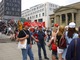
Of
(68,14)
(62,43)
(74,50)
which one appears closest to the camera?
(74,50)

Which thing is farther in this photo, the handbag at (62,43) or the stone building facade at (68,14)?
the stone building facade at (68,14)

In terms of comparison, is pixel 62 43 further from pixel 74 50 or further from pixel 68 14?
pixel 68 14

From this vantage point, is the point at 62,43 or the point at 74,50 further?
the point at 62,43

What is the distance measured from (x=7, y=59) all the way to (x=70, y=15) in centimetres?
6482

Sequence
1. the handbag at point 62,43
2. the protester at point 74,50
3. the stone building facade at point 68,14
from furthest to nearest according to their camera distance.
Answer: the stone building facade at point 68,14, the handbag at point 62,43, the protester at point 74,50

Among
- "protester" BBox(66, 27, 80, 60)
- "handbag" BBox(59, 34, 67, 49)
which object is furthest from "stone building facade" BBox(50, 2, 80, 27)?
"protester" BBox(66, 27, 80, 60)

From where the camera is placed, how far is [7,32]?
30.0 meters

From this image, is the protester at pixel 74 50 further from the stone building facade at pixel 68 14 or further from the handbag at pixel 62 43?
the stone building facade at pixel 68 14

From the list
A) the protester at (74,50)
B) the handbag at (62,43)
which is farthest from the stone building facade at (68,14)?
the protester at (74,50)

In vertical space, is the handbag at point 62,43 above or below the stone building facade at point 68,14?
below

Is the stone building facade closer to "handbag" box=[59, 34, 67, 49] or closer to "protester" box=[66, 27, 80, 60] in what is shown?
"handbag" box=[59, 34, 67, 49]

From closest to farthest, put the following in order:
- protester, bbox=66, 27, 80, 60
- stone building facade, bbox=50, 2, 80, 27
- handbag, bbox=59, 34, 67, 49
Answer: protester, bbox=66, 27, 80, 60 → handbag, bbox=59, 34, 67, 49 → stone building facade, bbox=50, 2, 80, 27

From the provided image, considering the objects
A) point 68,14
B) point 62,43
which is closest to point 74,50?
point 62,43

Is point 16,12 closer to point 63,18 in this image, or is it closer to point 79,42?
point 63,18
